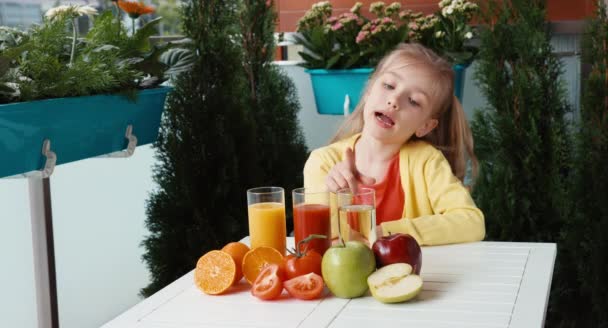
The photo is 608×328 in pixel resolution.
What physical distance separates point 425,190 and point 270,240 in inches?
23.9

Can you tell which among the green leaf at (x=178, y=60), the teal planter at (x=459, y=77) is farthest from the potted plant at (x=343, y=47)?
the green leaf at (x=178, y=60)

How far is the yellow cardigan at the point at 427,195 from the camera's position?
6.50 feet

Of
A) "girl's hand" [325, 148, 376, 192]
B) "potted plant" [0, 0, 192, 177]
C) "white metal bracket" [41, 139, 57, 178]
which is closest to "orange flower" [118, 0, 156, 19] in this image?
"potted plant" [0, 0, 192, 177]

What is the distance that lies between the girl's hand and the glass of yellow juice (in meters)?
0.27

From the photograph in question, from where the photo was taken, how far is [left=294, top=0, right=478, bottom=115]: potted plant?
11.2 ft

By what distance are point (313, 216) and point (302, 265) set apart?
17cm

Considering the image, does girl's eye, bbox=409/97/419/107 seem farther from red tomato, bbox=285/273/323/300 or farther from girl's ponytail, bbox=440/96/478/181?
red tomato, bbox=285/273/323/300

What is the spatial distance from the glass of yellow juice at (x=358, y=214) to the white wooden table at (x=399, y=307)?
154mm

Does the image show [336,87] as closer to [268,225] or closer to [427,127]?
→ [427,127]

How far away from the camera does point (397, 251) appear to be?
1603 mm

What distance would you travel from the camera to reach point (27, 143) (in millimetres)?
2152

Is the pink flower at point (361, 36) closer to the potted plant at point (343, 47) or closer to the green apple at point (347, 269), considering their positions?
the potted plant at point (343, 47)

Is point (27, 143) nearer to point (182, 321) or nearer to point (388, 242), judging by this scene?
point (182, 321)

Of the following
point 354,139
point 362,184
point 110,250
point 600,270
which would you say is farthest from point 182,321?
point 600,270
